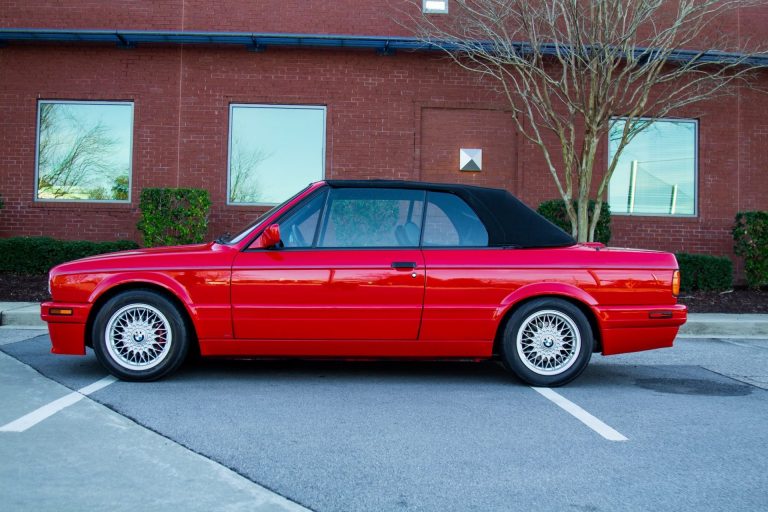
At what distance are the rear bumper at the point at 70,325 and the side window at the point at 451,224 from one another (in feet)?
8.87

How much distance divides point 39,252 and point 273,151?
14.3ft

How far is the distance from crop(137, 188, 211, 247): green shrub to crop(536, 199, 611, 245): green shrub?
5802 mm

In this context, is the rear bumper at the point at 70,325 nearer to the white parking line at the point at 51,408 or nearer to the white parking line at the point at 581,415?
the white parking line at the point at 51,408

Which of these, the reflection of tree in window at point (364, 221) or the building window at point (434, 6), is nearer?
the reflection of tree in window at point (364, 221)

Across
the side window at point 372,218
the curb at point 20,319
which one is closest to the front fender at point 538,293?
the side window at point 372,218

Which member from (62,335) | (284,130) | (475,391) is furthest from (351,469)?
(284,130)

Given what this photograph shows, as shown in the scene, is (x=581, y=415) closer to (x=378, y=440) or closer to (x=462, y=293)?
(x=462, y=293)

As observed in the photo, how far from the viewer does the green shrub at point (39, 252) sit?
12062 millimetres

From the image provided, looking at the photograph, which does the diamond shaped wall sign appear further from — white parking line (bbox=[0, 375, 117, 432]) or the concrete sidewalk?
white parking line (bbox=[0, 375, 117, 432])

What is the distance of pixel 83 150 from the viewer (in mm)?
13586

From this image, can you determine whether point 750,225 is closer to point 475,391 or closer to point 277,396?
point 475,391

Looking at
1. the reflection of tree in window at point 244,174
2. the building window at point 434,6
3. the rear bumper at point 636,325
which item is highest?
the building window at point 434,6


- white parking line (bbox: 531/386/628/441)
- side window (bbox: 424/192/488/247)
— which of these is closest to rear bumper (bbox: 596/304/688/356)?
white parking line (bbox: 531/386/628/441)

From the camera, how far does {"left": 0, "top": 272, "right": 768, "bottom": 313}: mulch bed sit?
10719 mm
